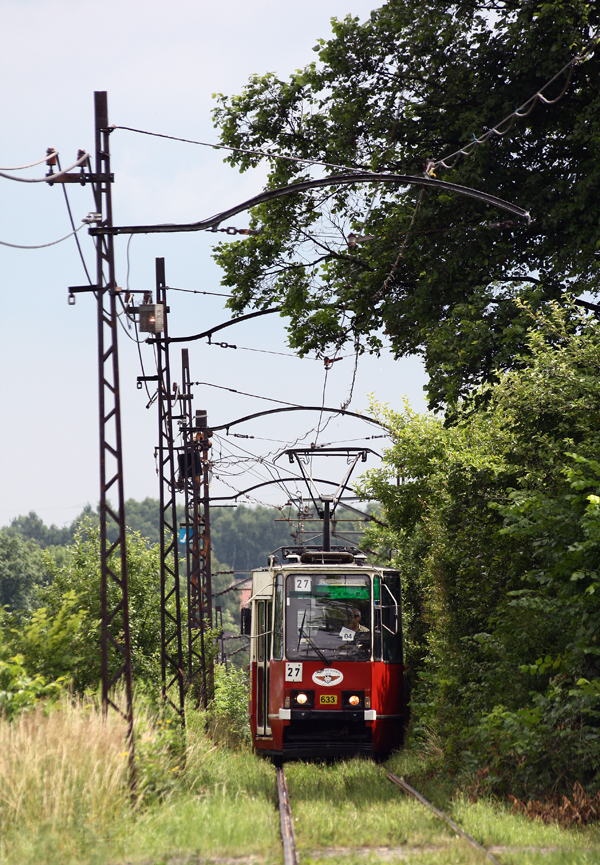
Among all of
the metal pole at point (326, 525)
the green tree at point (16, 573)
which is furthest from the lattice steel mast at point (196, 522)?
the green tree at point (16, 573)

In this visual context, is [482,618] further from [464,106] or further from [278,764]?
[464,106]

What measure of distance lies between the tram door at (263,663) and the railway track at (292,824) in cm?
327

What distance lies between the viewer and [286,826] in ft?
30.6

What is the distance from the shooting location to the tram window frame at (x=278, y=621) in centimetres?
1653

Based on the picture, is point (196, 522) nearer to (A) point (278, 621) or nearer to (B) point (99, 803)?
(A) point (278, 621)

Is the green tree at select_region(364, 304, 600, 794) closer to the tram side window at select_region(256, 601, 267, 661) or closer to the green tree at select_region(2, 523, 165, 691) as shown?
the tram side window at select_region(256, 601, 267, 661)

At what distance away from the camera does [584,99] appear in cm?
1600

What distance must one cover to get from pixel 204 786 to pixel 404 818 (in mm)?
2976

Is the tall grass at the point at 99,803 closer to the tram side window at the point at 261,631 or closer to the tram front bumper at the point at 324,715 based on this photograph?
the tram front bumper at the point at 324,715

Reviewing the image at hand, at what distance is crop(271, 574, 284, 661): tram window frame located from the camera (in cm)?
1653

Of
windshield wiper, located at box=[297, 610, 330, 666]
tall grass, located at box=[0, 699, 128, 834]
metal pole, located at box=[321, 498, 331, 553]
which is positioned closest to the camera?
tall grass, located at box=[0, 699, 128, 834]

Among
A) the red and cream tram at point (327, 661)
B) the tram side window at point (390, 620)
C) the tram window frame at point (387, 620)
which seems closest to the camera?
the red and cream tram at point (327, 661)

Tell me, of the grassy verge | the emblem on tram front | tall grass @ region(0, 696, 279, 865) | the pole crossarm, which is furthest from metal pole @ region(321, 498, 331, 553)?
the pole crossarm

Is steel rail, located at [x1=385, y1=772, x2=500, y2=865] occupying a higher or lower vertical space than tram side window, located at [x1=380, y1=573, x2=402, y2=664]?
lower
